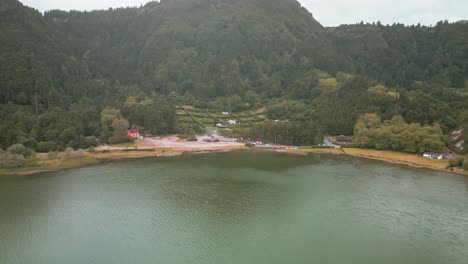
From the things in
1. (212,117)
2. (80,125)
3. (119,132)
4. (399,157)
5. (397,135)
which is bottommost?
(399,157)

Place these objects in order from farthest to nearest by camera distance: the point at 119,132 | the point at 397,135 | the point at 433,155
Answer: the point at 119,132 → the point at 397,135 → the point at 433,155

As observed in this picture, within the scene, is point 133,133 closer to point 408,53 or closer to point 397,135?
point 397,135

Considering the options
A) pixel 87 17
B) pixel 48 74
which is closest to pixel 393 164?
pixel 48 74

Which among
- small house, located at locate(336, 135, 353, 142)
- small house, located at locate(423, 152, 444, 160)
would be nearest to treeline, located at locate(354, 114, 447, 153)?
small house, located at locate(423, 152, 444, 160)

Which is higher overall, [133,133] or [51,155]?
[133,133]

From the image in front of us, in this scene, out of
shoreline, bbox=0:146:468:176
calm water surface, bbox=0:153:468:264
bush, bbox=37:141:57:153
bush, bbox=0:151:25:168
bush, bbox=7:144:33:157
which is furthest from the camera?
bush, bbox=37:141:57:153

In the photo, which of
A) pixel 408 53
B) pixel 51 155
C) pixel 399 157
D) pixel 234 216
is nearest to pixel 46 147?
pixel 51 155

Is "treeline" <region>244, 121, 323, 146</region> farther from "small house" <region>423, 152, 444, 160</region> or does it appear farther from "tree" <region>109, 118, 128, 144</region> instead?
"tree" <region>109, 118, 128, 144</region>
